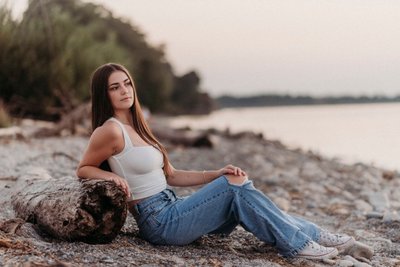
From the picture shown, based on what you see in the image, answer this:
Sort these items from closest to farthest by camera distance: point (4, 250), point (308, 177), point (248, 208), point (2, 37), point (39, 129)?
1. point (4, 250)
2. point (248, 208)
3. point (308, 177)
4. point (39, 129)
5. point (2, 37)

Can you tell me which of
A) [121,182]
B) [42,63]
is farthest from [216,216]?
[42,63]

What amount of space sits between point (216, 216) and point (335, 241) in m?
0.89

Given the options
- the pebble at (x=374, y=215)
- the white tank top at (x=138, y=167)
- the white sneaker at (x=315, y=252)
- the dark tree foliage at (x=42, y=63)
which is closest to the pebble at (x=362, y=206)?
the pebble at (x=374, y=215)

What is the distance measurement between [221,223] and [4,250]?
1.40 meters

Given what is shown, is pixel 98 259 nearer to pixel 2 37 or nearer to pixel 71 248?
pixel 71 248

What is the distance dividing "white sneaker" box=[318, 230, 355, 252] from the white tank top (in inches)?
46.5

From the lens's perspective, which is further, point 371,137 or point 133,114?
point 371,137

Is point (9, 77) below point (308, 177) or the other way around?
the other way around

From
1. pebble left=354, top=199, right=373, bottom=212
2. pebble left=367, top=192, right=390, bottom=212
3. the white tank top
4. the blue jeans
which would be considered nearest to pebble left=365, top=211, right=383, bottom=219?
pebble left=367, top=192, right=390, bottom=212

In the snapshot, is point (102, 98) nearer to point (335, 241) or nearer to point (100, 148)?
point (100, 148)

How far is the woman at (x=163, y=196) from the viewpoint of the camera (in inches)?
158

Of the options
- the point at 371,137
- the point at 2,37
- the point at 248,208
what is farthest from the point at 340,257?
the point at 371,137

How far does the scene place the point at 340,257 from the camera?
→ 4371mm

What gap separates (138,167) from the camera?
3998 millimetres
